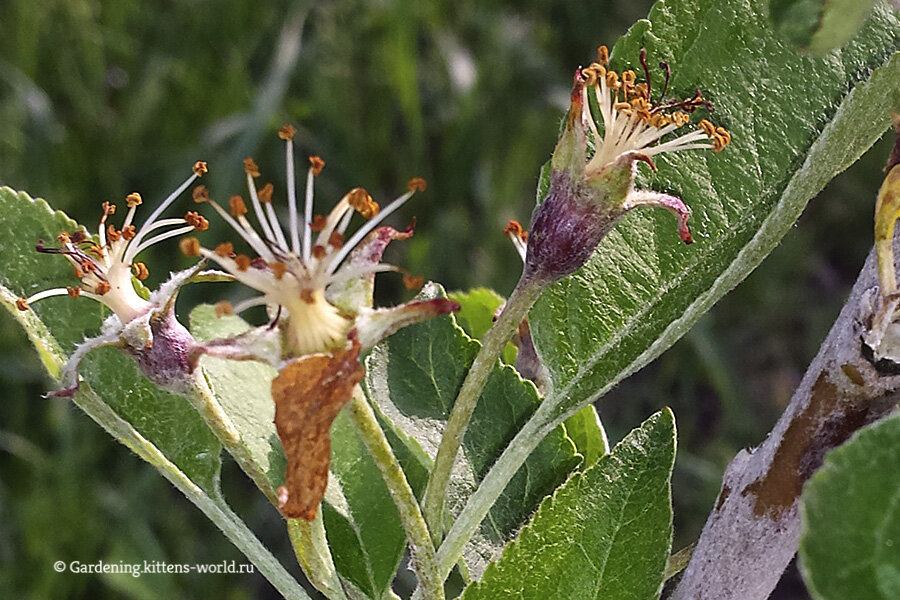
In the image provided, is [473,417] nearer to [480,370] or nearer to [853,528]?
[480,370]

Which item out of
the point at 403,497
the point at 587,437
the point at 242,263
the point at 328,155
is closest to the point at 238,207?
the point at 242,263

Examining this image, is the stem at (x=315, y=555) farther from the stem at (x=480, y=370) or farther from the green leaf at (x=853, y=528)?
the green leaf at (x=853, y=528)

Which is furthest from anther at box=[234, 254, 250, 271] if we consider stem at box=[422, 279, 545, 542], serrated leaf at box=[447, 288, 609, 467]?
serrated leaf at box=[447, 288, 609, 467]

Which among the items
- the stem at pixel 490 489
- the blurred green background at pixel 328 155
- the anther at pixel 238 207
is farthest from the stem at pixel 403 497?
the blurred green background at pixel 328 155

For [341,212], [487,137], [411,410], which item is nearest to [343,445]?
[411,410]

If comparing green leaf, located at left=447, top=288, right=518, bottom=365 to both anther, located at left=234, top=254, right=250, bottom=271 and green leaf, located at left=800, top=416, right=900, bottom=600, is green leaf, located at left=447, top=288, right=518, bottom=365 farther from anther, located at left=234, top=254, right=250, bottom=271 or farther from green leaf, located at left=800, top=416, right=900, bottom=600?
green leaf, located at left=800, top=416, right=900, bottom=600

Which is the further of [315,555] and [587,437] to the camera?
[587,437]
